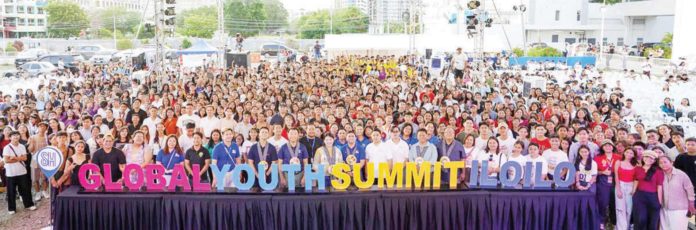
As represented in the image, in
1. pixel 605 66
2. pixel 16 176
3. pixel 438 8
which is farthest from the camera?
pixel 438 8

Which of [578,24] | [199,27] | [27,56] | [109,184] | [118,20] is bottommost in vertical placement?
[109,184]

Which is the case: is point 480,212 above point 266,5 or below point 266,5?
below

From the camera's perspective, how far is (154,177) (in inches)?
266

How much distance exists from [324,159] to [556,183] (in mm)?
2869

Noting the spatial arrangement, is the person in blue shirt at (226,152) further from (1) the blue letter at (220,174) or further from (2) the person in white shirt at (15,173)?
(2) the person in white shirt at (15,173)

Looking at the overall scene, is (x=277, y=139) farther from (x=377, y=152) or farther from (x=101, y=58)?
(x=101, y=58)

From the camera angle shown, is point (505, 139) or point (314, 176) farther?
point (505, 139)

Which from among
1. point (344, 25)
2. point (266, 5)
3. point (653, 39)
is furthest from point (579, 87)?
point (266, 5)

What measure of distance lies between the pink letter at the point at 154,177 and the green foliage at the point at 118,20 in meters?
81.0

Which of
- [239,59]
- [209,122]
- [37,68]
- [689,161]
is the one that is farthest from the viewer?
[37,68]

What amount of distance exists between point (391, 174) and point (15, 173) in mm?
5871

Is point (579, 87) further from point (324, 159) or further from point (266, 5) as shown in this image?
point (266, 5)

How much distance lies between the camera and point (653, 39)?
57.4 meters

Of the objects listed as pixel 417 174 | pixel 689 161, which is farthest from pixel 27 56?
pixel 689 161
